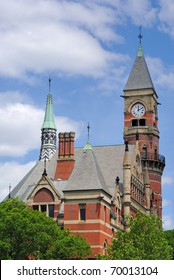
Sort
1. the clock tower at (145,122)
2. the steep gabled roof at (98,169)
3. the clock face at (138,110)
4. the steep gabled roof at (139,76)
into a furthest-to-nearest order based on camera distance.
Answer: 1. the steep gabled roof at (139,76)
2. the clock face at (138,110)
3. the clock tower at (145,122)
4. the steep gabled roof at (98,169)

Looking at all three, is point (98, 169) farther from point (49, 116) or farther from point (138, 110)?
point (49, 116)

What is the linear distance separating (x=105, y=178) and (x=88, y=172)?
34.4 feet

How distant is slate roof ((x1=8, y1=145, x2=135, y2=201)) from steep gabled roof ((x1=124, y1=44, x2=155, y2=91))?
21.3 m

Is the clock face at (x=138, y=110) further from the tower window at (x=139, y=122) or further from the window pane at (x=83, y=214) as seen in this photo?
the window pane at (x=83, y=214)

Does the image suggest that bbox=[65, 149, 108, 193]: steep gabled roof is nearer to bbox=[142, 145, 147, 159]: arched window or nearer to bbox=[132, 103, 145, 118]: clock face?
bbox=[142, 145, 147, 159]: arched window

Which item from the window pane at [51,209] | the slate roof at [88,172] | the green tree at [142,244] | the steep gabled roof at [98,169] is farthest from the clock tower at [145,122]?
the green tree at [142,244]

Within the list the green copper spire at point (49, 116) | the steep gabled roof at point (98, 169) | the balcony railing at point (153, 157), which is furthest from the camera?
the green copper spire at point (49, 116)

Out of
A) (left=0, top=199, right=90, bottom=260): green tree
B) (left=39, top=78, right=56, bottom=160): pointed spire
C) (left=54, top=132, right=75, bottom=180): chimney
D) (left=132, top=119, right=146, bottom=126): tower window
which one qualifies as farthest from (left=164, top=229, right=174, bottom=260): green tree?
(left=39, top=78, right=56, bottom=160): pointed spire

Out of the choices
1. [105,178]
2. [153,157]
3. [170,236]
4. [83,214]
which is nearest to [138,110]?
[153,157]

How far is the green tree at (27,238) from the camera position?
5306cm

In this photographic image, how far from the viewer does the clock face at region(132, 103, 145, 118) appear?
338 feet

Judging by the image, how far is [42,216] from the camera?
2207 inches
